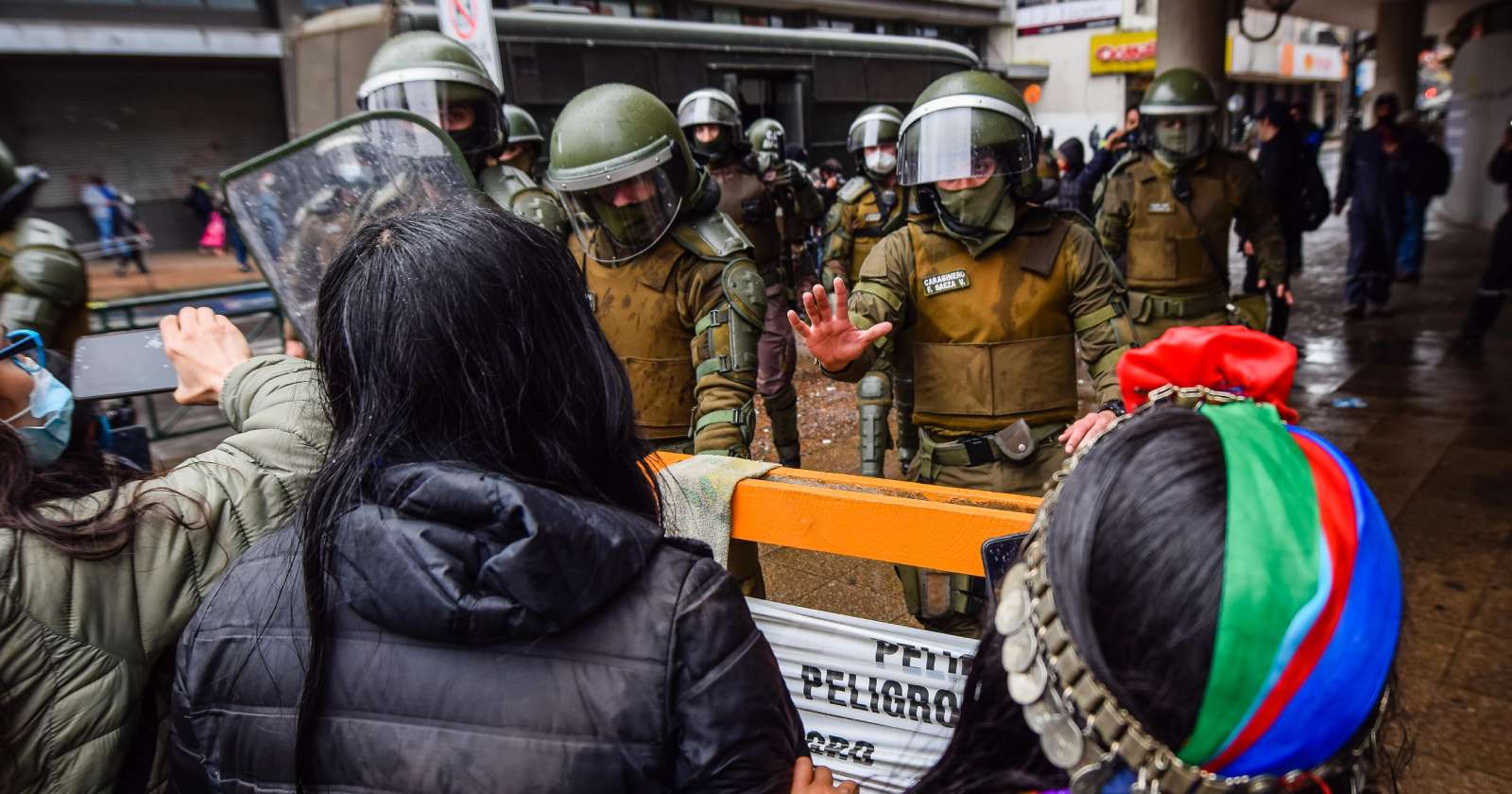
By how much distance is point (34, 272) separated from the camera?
11.4 feet

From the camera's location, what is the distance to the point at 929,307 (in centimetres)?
301

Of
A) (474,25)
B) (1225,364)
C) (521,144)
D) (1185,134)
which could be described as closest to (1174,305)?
(1185,134)

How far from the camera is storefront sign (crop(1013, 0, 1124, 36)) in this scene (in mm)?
30062

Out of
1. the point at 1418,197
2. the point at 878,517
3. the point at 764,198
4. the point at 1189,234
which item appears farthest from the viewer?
the point at 1418,197

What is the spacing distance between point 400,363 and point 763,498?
1.13 metres

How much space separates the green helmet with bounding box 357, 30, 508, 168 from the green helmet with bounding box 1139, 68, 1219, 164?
11.4ft

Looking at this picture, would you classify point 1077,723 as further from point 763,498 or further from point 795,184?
point 795,184

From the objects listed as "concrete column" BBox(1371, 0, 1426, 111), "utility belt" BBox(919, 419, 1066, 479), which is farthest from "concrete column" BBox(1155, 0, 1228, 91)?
"concrete column" BBox(1371, 0, 1426, 111)

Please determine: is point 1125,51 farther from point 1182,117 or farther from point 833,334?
point 833,334

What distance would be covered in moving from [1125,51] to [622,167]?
98.1ft

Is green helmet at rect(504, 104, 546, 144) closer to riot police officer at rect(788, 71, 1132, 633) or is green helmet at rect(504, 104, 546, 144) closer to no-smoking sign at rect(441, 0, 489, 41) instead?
no-smoking sign at rect(441, 0, 489, 41)

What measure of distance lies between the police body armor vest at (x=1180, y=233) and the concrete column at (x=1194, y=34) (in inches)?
79.0

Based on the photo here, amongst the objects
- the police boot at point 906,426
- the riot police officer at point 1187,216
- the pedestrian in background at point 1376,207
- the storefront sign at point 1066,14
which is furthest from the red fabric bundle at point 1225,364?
the storefront sign at point 1066,14

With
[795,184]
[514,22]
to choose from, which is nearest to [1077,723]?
[795,184]
